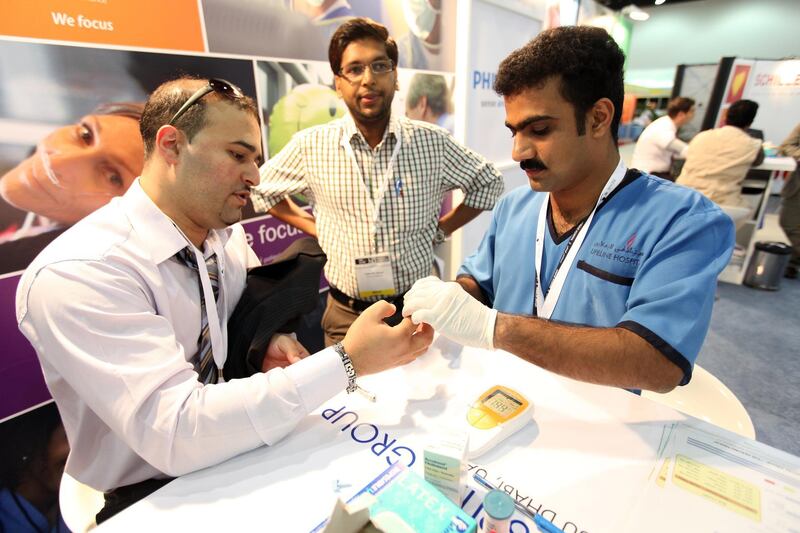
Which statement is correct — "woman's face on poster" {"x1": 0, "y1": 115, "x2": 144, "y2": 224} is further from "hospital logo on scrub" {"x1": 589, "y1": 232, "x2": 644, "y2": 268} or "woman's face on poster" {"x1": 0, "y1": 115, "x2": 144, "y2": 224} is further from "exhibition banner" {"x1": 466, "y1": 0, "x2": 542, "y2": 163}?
"exhibition banner" {"x1": 466, "y1": 0, "x2": 542, "y2": 163}

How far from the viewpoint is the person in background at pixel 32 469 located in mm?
1660

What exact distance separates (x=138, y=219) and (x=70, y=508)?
0.84 meters

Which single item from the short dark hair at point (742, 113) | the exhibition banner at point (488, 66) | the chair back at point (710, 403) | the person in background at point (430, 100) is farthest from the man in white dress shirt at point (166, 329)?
the short dark hair at point (742, 113)

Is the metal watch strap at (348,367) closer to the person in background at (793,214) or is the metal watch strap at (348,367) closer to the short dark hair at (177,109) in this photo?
the short dark hair at (177,109)

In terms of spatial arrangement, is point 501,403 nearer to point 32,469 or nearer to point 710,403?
point 710,403

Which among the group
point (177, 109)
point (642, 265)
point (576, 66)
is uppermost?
point (576, 66)

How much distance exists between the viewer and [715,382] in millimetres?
1648

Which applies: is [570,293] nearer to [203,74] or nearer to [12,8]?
[203,74]

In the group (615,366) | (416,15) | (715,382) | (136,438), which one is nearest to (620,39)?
(416,15)

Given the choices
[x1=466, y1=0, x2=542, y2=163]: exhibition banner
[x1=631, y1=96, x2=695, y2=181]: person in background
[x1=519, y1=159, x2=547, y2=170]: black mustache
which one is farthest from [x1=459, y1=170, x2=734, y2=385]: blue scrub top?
[x1=631, y1=96, x2=695, y2=181]: person in background

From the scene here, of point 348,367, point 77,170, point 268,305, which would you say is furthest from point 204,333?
point 77,170

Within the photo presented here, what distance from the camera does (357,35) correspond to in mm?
1840

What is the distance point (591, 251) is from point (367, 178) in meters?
1.11

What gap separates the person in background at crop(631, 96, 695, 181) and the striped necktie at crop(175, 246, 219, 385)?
5.53 meters
